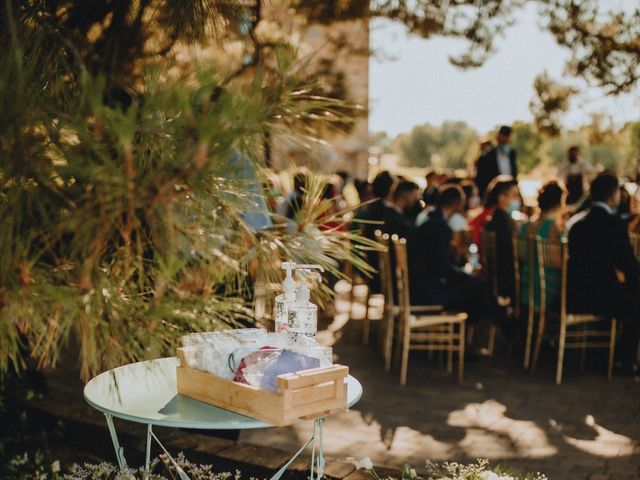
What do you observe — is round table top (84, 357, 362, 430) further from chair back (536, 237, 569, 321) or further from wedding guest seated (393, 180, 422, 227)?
wedding guest seated (393, 180, 422, 227)

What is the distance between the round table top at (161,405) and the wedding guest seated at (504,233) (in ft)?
12.8

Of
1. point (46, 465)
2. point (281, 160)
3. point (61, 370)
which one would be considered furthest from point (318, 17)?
point (281, 160)

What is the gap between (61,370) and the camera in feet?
19.3

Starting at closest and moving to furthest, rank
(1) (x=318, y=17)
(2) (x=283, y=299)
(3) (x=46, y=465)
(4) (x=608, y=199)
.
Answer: (2) (x=283, y=299), (3) (x=46, y=465), (4) (x=608, y=199), (1) (x=318, y=17)

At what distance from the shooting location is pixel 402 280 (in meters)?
5.53

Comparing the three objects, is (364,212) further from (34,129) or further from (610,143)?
(610,143)

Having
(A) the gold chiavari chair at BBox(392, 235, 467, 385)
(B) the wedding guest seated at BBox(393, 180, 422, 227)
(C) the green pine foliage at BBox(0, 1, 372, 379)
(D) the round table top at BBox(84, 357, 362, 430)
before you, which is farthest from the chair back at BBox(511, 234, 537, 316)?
(C) the green pine foliage at BBox(0, 1, 372, 379)

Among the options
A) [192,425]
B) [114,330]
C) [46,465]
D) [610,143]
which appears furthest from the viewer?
[610,143]

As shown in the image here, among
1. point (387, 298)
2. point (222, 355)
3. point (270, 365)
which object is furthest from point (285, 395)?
point (387, 298)

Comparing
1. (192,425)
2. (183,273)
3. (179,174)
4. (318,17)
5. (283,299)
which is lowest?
(192,425)

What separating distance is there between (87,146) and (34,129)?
16 centimetres

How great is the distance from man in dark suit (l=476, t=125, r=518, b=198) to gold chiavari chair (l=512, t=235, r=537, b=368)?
493 cm

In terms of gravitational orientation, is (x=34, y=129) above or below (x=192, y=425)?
above

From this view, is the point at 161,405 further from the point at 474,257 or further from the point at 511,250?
the point at 474,257
